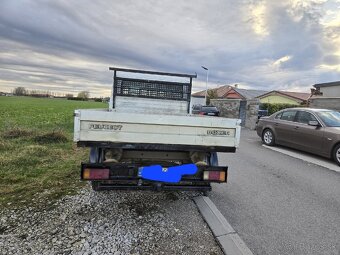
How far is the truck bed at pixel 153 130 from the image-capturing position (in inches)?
142

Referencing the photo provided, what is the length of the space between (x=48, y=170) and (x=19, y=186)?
3.64 ft

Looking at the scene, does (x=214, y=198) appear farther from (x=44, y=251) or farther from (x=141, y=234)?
(x=44, y=251)

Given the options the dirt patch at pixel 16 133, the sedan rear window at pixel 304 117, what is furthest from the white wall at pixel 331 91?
the dirt patch at pixel 16 133

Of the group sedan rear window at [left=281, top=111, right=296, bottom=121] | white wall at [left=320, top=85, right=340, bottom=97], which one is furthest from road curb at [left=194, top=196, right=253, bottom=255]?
white wall at [left=320, top=85, right=340, bottom=97]

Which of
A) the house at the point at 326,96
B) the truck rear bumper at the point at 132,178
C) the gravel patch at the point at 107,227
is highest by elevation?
the house at the point at 326,96

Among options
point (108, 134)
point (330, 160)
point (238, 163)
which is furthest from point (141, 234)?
point (330, 160)

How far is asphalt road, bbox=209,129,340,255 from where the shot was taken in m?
3.49

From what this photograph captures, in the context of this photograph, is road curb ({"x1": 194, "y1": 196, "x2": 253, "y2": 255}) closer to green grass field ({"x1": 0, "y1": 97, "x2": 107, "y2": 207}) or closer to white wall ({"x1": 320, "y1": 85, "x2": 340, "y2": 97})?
green grass field ({"x1": 0, "y1": 97, "x2": 107, "y2": 207})

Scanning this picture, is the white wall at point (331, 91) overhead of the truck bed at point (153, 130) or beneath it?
overhead

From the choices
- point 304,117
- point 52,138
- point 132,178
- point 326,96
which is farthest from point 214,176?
point 326,96

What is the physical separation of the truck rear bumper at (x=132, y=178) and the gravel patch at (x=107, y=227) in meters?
0.43

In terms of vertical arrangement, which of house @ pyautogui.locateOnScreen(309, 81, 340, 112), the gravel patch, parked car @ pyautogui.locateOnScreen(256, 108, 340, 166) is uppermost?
house @ pyautogui.locateOnScreen(309, 81, 340, 112)

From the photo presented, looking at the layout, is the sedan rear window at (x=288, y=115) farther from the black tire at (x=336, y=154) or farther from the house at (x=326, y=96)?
the house at (x=326, y=96)

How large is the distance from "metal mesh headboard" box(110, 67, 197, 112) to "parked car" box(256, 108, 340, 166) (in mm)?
4832
